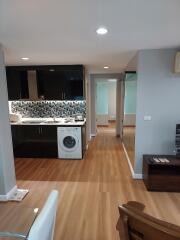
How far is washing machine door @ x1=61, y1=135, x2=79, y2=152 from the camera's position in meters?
4.43

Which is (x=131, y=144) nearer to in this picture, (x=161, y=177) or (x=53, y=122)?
(x=161, y=177)

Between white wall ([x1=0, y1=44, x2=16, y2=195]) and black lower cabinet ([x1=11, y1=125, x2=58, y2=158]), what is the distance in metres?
1.75

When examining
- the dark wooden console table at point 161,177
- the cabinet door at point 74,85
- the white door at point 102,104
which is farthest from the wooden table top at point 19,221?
the white door at point 102,104

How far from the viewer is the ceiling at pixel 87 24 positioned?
147cm

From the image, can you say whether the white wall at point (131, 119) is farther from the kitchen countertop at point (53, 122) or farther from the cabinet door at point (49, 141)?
the cabinet door at point (49, 141)

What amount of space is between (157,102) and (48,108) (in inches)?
126

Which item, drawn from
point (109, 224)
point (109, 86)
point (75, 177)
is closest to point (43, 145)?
point (75, 177)

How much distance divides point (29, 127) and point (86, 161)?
172cm

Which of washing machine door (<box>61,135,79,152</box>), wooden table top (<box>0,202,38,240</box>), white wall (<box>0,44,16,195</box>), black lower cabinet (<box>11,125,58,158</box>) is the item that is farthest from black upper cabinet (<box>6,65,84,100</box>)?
wooden table top (<box>0,202,38,240</box>)

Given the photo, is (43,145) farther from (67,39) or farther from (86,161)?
(67,39)

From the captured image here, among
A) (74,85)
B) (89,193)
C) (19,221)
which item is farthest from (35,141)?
(19,221)

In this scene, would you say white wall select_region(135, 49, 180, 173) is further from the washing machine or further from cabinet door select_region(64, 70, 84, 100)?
cabinet door select_region(64, 70, 84, 100)

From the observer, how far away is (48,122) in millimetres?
4719

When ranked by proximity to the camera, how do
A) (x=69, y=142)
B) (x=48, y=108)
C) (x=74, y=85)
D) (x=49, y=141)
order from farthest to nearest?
(x=48, y=108) < (x=74, y=85) < (x=49, y=141) < (x=69, y=142)
